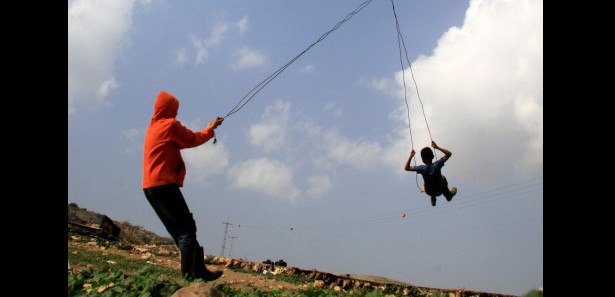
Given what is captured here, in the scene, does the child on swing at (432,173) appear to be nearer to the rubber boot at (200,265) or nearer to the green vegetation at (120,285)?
the rubber boot at (200,265)

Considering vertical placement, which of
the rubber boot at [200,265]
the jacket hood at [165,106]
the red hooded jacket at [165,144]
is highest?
the jacket hood at [165,106]

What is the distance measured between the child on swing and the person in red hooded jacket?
5.08 m

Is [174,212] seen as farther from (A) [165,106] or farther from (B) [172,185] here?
(A) [165,106]

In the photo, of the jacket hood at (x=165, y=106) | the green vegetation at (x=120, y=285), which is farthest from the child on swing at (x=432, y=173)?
the green vegetation at (x=120, y=285)

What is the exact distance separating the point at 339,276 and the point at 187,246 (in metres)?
8.38

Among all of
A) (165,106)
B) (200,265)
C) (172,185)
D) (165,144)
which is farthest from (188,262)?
(165,106)

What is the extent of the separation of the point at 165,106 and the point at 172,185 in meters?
1.11

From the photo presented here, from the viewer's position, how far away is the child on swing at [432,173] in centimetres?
887

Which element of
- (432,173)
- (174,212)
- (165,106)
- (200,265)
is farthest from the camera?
(432,173)

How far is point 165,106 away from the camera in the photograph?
215 inches
